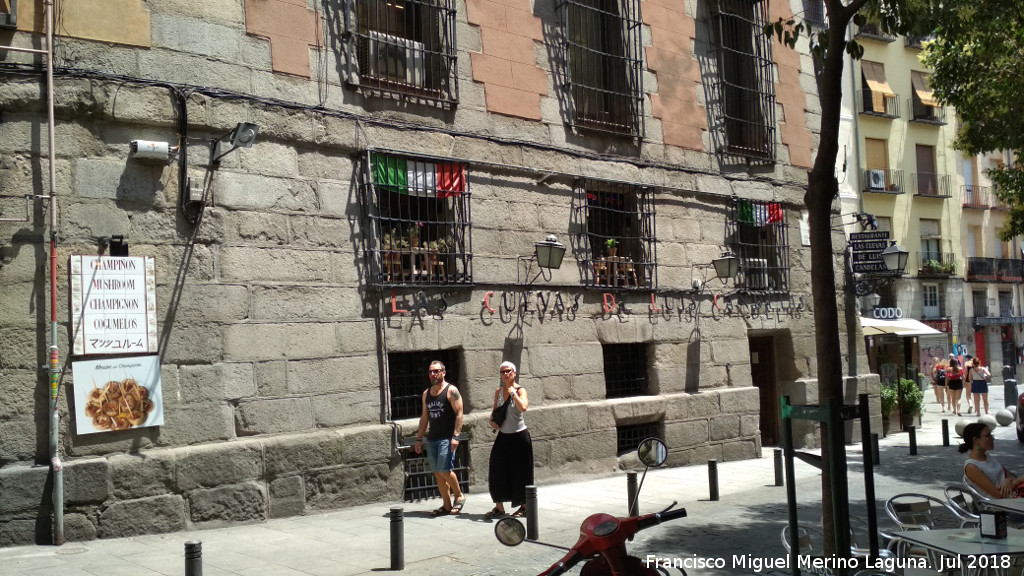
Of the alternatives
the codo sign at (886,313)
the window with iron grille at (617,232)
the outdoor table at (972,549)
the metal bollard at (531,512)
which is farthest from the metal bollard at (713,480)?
the codo sign at (886,313)

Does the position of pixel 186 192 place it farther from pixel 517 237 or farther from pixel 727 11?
pixel 727 11

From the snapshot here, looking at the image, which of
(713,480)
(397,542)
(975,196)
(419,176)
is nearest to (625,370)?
(713,480)

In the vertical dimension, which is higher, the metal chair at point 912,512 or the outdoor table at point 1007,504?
the outdoor table at point 1007,504

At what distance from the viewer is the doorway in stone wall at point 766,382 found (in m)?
15.4

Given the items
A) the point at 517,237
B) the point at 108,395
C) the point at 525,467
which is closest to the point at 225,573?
the point at 108,395

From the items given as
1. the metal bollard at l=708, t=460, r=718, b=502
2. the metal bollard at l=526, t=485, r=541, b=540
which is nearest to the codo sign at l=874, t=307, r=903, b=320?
the metal bollard at l=708, t=460, r=718, b=502

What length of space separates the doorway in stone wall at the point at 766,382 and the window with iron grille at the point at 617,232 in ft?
11.0

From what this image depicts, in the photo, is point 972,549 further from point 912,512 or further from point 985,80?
point 985,80

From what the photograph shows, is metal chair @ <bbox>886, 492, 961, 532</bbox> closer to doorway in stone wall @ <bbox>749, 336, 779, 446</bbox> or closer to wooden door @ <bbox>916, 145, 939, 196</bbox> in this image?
doorway in stone wall @ <bbox>749, 336, 779, 446</bbox>

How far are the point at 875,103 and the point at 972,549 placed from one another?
95.6 feet

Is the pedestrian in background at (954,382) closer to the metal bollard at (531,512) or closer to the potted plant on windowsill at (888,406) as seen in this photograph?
the potted plant on windowsill at (888,406)

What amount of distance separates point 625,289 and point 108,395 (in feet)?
22.7

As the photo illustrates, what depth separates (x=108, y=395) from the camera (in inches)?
324

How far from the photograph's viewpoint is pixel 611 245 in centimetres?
1279
